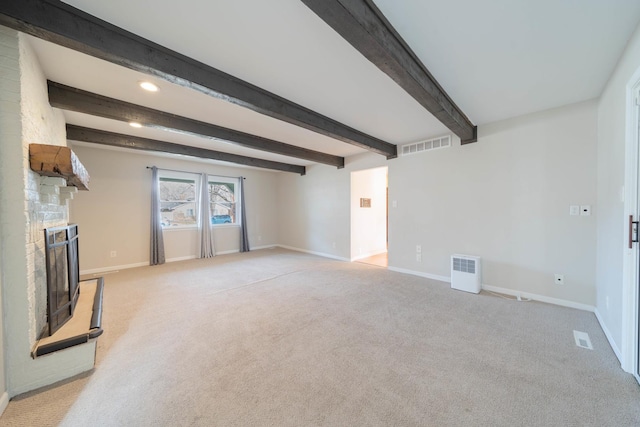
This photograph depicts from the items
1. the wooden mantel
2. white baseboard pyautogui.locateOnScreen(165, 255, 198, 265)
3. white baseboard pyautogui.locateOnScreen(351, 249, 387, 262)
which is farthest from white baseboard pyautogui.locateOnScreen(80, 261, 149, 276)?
white baseboard pyautogui.locateOnScreen(351, 249, 387, 262)

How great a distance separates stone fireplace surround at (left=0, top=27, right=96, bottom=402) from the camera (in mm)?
1450

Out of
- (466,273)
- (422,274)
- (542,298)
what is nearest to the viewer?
(542,298)

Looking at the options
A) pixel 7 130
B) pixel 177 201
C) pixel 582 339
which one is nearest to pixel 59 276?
pixel 7 130

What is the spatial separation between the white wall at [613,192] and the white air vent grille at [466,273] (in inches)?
43.5

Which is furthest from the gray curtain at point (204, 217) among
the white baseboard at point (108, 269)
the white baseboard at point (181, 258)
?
the white baseboard at point (108, 269)

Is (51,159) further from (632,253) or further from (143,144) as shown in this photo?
(632,253)

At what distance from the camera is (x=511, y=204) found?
317 cm

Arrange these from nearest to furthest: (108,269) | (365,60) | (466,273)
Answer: (365,60) < (466,273) < (108,269)

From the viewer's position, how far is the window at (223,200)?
617 centimetres

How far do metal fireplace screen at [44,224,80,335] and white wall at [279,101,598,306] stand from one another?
14.4ft

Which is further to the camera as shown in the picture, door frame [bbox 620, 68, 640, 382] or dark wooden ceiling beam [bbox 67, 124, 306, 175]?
dark wooden ceiling beam [bbox 67, 124, 306, 175]

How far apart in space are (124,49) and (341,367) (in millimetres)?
2761

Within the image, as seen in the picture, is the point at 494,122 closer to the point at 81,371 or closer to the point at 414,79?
the point at 414,79

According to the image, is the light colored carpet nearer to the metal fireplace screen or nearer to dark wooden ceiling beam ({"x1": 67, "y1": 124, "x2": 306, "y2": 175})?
the metal fireplace screen
